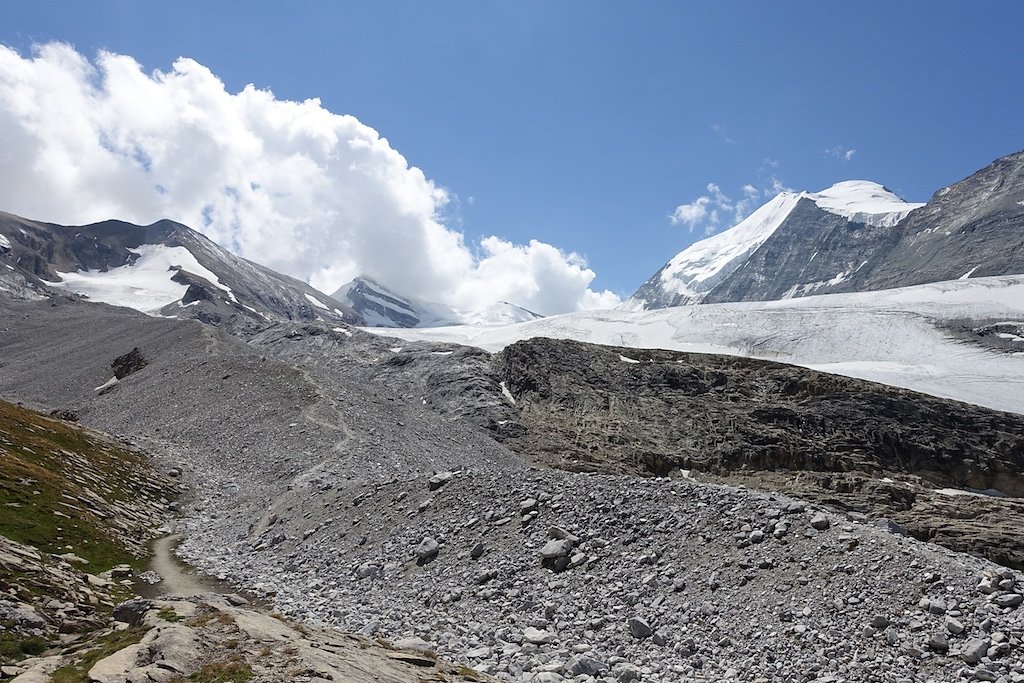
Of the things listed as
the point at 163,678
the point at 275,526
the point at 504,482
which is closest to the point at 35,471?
the point at 275,526

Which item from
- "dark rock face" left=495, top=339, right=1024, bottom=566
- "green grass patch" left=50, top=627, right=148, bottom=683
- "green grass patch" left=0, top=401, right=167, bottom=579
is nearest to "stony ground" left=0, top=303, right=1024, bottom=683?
"green grass patch" left=0, top=401, right=167, bottom=579

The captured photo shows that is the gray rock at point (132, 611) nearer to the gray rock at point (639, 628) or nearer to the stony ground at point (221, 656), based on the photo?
the stony ground at point (221, 656)

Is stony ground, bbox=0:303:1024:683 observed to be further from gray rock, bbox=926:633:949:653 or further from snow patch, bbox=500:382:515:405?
snow patch, bbox=500:382:515:405

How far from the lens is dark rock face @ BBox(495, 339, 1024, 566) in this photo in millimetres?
59625

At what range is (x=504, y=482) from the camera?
23141 millimetres

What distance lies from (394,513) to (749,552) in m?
13.2

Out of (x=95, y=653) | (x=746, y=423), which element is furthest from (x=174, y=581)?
(x=746, y=423)

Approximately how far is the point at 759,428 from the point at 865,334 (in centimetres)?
6218

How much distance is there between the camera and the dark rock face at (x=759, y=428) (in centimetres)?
5962

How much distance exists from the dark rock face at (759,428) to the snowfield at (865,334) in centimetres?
1607

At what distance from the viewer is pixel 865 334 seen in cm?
11744

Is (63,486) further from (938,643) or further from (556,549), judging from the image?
(938,643)

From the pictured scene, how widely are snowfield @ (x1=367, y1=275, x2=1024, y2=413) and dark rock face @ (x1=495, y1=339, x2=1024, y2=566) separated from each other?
16.1m

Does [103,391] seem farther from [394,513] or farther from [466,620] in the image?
[466,620]
